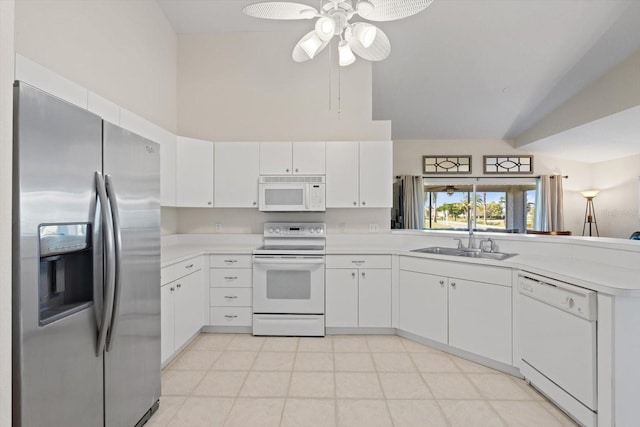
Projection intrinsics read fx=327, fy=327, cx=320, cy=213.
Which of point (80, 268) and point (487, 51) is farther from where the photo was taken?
point (487, 51)

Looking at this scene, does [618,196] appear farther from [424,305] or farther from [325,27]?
[325,27]

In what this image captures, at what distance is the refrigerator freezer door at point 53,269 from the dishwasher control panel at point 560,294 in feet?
7.85

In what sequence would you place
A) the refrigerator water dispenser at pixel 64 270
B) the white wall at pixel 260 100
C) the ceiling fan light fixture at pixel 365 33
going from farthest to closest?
the white wall at pixel 260 100 → the ceiling fan light fixture at pixel 365 33 → the refrigerator water dispenser at pixel 64 270

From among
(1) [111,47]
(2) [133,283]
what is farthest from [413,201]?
(2) [133,283]

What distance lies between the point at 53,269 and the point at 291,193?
92.8 inches

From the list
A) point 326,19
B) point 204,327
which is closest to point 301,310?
point 204,327

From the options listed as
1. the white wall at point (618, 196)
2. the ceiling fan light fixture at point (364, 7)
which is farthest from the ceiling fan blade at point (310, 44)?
the white wall at point (618, 196)

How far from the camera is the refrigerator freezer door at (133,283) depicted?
59.6 inches

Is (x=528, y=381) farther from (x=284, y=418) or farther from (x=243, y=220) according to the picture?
Answer: (x=243, y=220)

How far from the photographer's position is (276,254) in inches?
125

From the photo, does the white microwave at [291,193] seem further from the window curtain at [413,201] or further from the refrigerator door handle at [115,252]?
the window curtain at [413,201]

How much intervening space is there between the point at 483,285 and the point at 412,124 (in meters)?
4.00

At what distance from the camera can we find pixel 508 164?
6.48 metres

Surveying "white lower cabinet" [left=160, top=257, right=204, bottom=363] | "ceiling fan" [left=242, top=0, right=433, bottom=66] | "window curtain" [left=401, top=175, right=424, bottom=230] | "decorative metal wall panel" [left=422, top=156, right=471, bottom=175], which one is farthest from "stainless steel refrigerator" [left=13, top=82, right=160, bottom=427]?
"decorative metal wall panel" [left=422, top=156, right=471, bottom=175]
